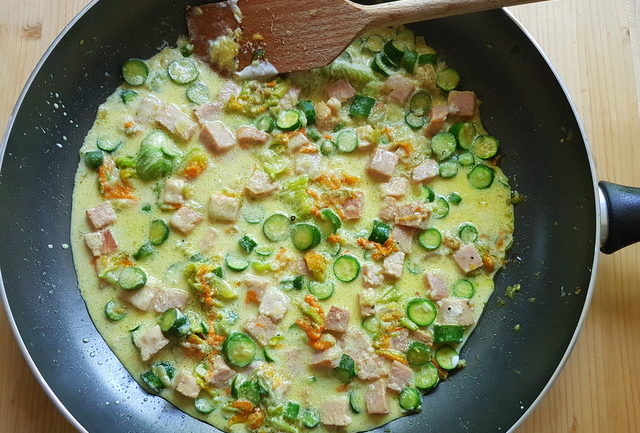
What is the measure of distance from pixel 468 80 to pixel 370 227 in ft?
3.27

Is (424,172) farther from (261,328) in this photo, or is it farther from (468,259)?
(261,328)

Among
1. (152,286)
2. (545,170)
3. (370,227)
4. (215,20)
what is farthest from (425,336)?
(215,20)

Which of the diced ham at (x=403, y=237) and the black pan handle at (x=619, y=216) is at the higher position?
the black pan handle at (x=619, y=216)

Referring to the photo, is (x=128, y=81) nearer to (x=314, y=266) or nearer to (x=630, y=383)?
(x=314, y=266)

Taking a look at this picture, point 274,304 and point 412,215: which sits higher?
point 412,215

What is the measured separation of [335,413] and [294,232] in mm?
861

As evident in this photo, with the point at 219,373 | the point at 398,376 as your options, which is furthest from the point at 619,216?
the point at 219,373

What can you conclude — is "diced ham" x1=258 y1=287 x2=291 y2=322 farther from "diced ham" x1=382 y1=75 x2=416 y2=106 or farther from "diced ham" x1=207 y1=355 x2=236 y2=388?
"diced ham" x1=382 y1=75 x2=416 y2=106

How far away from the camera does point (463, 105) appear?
3.30 meters

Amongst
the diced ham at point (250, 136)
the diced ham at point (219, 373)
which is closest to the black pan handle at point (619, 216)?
the diced ham at point (250, 136)

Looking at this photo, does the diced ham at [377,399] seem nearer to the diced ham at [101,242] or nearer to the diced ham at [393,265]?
the diced ham at [393,265]

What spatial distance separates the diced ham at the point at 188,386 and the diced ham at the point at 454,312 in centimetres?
118

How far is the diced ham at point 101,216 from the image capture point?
3.00 meters

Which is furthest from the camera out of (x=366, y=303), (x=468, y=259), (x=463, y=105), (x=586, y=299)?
(x=463, y=105)
